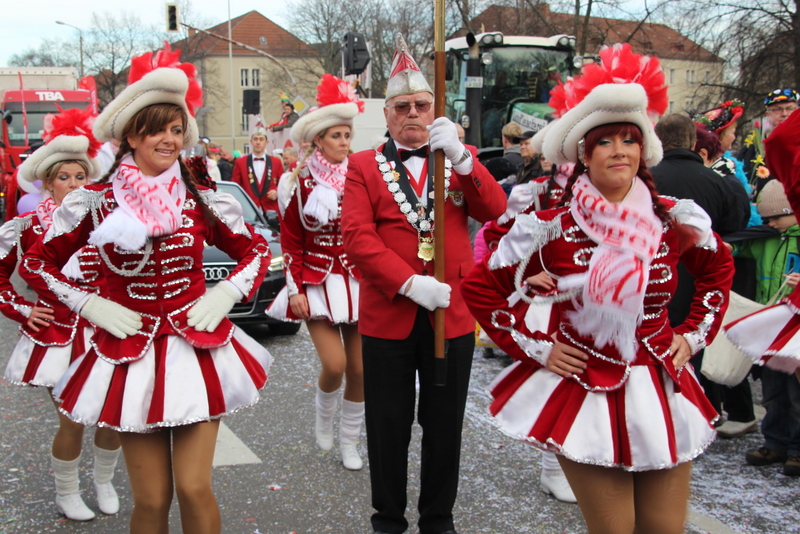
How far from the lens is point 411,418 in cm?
361

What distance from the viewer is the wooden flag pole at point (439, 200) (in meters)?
3.23

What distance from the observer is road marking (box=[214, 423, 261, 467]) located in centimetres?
498

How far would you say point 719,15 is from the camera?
832 inches

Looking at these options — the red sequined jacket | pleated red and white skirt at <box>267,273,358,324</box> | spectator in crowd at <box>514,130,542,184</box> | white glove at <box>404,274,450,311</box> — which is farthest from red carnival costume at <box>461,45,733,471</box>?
spectator in crowd at <box>514,130,542,184</box>

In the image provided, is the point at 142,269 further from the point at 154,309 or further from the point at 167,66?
the point at 167,66

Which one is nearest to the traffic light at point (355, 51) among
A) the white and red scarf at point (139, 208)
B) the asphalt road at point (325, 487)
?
the asphalt road at point (325, 487)

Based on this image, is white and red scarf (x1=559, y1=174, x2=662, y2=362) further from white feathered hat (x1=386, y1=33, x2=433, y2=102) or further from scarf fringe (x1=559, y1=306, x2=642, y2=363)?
white feathered hat (x1=386, y1=33, x2=433, y2=102)

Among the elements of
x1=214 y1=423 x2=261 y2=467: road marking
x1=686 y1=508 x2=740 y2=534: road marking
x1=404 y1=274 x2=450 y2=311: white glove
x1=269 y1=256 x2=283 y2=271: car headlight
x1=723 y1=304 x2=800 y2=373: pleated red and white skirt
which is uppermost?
x1=404 y1=274 x2=450 y2=311: white glove

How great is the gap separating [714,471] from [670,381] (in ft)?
7.72

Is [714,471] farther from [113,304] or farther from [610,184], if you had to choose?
[113,304]

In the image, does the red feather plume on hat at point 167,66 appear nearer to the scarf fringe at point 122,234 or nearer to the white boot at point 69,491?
the scarf fringe at point 122,234

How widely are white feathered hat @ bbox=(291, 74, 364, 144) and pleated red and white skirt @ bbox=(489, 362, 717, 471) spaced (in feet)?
9.21

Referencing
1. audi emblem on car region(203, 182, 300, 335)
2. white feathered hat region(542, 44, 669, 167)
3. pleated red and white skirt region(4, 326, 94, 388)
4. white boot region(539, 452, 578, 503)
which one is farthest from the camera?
audi emblem on car region(203, 182, 300, 335)

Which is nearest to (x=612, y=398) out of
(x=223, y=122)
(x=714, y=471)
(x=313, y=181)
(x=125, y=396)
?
(x=125, y=396)
